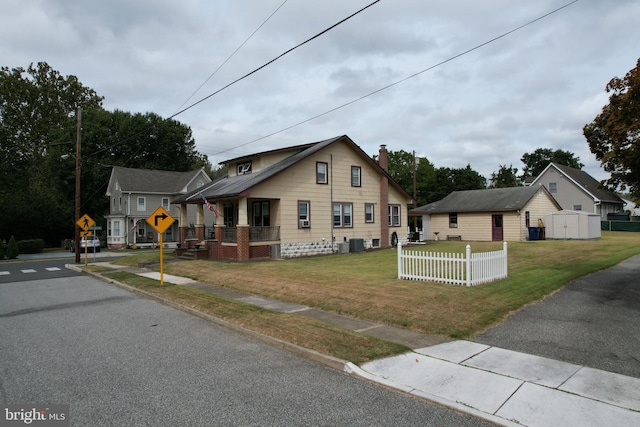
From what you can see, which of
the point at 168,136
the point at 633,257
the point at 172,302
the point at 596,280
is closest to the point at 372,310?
the point at 172,302

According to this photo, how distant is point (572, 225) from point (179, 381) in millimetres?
37159

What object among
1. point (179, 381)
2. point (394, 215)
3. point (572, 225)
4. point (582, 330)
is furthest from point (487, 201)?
point (179, 381)

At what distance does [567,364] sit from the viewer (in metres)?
6.08

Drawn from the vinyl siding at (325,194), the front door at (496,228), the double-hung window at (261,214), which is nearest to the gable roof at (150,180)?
the double-hung window at (261,214)

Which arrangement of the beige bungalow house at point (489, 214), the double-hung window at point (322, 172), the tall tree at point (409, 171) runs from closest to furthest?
the double-hung window at point (322, 172) → the beige bungalow house at point (489, 214) → the tall tree at point (409, 171)

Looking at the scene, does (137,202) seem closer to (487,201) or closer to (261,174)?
(261,174)

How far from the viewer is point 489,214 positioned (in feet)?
119

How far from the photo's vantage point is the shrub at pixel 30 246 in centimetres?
4331

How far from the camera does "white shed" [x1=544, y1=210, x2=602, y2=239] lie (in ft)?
112

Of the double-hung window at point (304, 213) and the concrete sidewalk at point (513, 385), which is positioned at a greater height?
the double-hung window at point (304, 213)

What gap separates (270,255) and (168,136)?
1844 inches

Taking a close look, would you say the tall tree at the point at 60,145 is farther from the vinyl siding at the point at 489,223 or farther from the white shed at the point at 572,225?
the white shed at the point at 572,225

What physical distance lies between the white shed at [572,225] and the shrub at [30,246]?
5072 centimetres

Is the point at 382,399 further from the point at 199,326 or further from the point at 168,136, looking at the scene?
the point at 168,136
